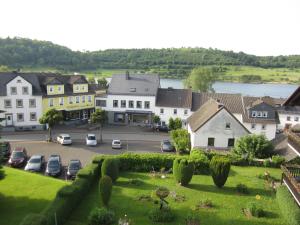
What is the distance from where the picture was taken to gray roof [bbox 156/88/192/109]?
56.8 metres

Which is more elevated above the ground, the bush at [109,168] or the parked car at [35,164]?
the bush at [109,168]

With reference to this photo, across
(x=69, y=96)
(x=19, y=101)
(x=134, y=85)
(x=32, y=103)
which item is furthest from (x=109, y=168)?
(x=134, y=85)

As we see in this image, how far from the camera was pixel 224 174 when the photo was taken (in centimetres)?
2770

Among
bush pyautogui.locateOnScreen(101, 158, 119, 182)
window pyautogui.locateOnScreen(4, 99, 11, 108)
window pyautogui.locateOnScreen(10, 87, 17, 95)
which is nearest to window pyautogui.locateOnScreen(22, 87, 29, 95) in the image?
window pyautogui.locateOnScreen(10, 87, 17, 95)

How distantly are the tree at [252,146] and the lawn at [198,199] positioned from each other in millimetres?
3951

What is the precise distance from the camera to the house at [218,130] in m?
41.5

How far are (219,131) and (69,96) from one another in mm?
27246

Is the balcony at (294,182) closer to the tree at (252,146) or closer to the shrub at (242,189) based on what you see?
the shrub at (242,189)

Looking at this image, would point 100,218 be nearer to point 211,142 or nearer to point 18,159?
point 18,159

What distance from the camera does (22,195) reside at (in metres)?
23.3

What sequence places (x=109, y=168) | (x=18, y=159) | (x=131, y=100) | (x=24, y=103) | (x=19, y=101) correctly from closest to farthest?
1. (x=109, y=168)
2. (x=18, y=159)
3. (x=19, y=101)
4. (x=24, y=103)
5. (x=131, y=100)

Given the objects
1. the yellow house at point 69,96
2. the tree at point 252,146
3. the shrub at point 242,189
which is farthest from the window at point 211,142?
the yellow house at point 69,96

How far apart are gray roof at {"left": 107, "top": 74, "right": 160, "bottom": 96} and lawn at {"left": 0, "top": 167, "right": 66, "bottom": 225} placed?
107 ft

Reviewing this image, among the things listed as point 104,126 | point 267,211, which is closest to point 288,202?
point 267,211
